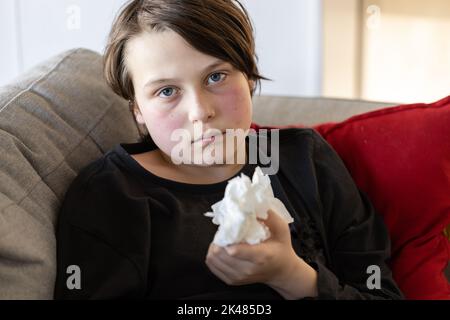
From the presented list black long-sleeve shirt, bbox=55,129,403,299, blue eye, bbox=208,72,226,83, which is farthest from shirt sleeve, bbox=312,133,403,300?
blue eye, bbox=208,72,226,83

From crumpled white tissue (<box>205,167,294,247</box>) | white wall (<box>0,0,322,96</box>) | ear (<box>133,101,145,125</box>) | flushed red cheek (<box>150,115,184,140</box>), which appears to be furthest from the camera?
white wall (<box>0,0,322,96</box>)

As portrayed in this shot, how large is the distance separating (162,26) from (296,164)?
0.33 meters

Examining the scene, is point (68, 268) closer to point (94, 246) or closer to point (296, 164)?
point (94, 246)

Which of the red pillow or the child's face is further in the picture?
the red pillow

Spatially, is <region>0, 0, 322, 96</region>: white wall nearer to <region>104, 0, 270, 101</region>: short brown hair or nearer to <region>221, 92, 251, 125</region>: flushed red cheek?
<region>104, 0, 270, 101</region>: short brown hair

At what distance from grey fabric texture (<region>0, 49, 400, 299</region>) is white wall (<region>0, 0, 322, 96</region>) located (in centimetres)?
67

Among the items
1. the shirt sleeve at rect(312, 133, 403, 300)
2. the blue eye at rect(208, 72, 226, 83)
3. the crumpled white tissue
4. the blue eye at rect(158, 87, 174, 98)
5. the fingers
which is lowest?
the shirt sleeve at rect(312, 133, 403, 300)

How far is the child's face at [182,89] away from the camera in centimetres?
97

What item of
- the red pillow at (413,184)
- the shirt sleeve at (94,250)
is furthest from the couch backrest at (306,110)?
the shirt sleeve at (94,250)

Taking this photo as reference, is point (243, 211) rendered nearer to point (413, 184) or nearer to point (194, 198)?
point (194, 198)

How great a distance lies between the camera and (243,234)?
2.57 feet

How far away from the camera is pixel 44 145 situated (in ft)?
3.29

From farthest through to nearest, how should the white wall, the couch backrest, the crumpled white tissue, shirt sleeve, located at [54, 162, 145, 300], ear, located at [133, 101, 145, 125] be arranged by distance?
the white wall < the couch backrest < ear, located at [133, 101, 145, 125] < shirt sleeve, located at [54, 162, 145, 300] < the crumpled white tissue

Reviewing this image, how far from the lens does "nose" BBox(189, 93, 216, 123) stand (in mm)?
955
